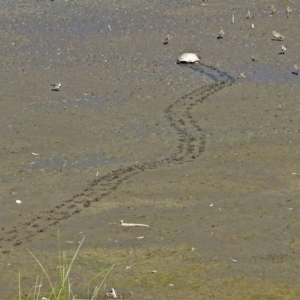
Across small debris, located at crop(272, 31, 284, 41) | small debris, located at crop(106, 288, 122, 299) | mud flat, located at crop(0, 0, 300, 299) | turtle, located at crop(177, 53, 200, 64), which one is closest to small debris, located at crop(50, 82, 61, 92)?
mud flat, located at crop(0, 0, 300, 299)

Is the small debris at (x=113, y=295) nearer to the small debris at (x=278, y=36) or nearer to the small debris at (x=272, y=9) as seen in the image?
the small debris at (x=278, y=36)

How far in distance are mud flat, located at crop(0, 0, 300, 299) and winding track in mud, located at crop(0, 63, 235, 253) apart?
34 mm

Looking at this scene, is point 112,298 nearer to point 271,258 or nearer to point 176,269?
point 176,269

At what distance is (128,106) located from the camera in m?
18.0

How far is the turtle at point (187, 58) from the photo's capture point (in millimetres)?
20219

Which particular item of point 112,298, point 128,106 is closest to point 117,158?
point 128,106

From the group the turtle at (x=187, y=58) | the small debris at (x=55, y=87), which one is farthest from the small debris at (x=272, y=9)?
the small debris at (x=55, y=87)

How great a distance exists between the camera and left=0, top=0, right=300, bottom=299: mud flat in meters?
11.3

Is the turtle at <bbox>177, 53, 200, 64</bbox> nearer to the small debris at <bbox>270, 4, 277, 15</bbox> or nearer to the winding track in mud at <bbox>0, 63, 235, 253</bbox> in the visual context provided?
the winding track in mud at <bbox>0, 63, 235, 253</bbox>

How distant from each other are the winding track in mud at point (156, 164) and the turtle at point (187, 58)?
0.45 feet

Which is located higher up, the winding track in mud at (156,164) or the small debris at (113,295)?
the small debris at (113,295)

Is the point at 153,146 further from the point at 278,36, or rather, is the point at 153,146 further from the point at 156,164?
the point at 278,36

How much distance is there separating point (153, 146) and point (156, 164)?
0.87m

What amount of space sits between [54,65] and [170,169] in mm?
6476
